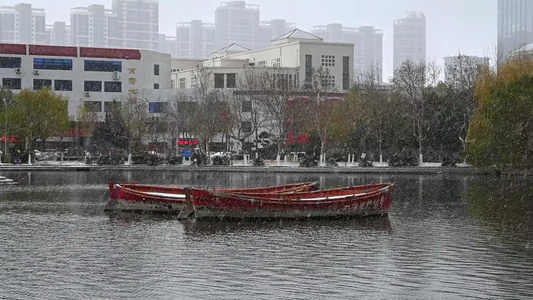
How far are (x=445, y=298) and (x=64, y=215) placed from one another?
1808 centimetres

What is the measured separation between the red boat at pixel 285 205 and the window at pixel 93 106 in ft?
177

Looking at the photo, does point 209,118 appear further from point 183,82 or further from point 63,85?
point 183,82

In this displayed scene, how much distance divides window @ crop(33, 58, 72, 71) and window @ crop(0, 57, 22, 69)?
4.94 feet

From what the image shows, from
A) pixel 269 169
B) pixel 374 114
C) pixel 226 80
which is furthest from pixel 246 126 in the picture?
pixel 226 80

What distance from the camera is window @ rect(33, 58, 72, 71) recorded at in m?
85.2

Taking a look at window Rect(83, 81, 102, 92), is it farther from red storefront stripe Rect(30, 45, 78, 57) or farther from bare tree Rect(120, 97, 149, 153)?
bare tree Rect(120, 97, 149, 153)

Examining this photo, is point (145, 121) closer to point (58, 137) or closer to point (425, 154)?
point (58, 137)

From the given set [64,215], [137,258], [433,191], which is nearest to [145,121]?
[433,191]

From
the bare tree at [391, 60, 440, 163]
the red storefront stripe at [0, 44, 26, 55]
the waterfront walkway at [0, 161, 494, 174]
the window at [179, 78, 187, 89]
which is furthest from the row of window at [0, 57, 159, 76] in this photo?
the bare tree at [391, 60, 440, 163]

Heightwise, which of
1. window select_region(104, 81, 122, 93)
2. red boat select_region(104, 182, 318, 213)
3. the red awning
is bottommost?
red boat select_region(104, 182, 318, 213)

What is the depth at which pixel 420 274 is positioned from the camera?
19094 mm

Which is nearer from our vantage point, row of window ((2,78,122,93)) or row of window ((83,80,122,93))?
row of window ((2,78,122,93))

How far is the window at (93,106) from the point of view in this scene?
270 feet

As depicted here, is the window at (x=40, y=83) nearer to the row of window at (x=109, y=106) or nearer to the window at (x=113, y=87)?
the row of window at (x=109, y=106)
